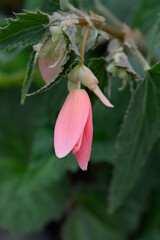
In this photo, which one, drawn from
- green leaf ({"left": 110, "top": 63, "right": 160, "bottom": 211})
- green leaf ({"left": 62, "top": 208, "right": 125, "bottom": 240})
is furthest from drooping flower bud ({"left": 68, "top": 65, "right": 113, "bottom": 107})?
green leaf ({"left": 62, "top": 208, "right": 125, "bottom": 240})

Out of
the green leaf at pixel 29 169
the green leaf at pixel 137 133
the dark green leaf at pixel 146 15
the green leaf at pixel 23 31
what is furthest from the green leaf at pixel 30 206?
the green leaf at pixel 23 31

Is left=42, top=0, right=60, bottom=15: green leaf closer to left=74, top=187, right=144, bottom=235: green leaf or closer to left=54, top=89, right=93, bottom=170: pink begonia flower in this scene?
left=54, top=89, right=93, bottom=170: pink begonia flower

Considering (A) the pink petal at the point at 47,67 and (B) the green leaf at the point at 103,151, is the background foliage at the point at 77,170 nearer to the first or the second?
(B) the green leaf at the point at 103,151

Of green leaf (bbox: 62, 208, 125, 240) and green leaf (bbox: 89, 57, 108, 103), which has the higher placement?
green leaf (bbox: 89, 57, 108, 103)

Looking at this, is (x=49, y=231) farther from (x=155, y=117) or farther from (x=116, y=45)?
(x=116, y=45)

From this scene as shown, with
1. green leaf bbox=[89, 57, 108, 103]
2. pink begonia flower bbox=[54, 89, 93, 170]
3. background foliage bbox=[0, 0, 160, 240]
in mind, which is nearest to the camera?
pink begonia flower bbox=[54, 89, 93, 170]

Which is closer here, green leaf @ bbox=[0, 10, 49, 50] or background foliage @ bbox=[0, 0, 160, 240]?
green leaf @ bbox=[0, 10, 49, 50]

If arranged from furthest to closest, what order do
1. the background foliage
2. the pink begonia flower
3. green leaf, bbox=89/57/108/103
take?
1. the background foliage
2. green leaf, bbox=89/57/108/103
3. the pink begonia flower

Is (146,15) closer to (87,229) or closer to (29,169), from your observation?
(29,169)
